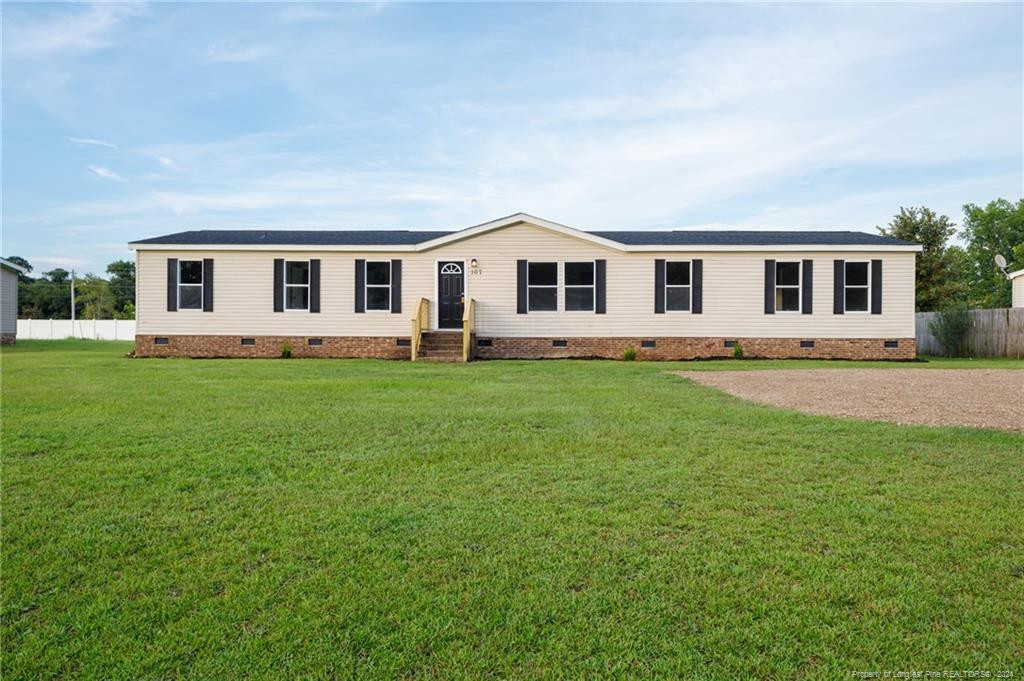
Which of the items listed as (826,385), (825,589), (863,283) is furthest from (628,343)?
(825,589)

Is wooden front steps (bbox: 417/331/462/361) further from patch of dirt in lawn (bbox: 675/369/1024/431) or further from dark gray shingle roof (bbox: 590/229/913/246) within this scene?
patch of dirt in lawn (bbox: 675/369/1024/431)

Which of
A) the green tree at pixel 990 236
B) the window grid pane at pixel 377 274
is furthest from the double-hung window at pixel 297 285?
the green tree at pixel 990 236

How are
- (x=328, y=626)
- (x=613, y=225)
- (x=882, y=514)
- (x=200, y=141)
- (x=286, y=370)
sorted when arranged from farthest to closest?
(x=613, y=225) → (x=200, y=141) → (x=286, y=370) → (x=882, y=514) → (x=328, y=626)

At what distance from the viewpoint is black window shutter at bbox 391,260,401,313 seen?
1862 cm

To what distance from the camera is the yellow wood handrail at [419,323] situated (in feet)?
55.3

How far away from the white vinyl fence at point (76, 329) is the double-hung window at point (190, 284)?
2214 cm

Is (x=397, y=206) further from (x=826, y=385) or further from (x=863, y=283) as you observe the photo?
(x=826, y=385)

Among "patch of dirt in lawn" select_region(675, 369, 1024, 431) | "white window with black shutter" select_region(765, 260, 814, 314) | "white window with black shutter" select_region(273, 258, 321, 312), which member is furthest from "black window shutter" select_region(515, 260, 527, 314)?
"white window with black shutter" select_region(765, 260, 814, 314)

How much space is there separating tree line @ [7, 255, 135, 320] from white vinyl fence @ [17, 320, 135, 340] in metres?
10.1

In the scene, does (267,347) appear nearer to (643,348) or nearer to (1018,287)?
(643,348)

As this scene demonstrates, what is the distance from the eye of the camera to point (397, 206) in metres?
26.5

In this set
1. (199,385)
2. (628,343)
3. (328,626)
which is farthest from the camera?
(628,343)

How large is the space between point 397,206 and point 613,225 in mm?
8573

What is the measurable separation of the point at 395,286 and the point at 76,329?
1140 inches
